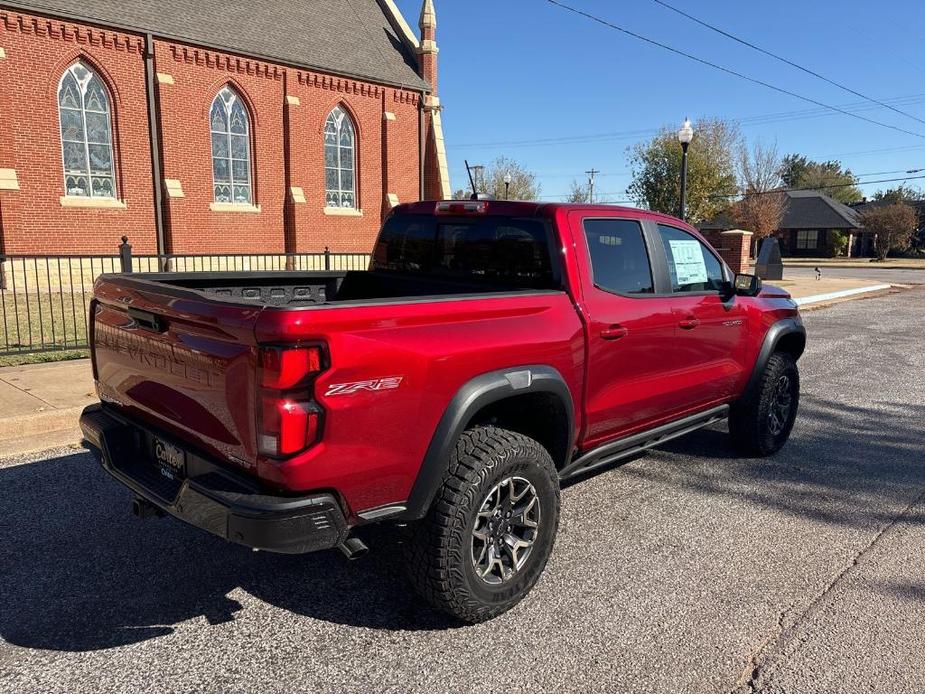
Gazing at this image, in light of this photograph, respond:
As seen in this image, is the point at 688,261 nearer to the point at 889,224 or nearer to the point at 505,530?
the point at 505,530

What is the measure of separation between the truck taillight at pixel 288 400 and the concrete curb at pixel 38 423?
4.28m

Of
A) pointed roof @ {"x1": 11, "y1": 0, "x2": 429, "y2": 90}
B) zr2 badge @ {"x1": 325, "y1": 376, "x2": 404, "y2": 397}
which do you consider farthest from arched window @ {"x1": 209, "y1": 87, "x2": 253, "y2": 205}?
zr2 badge @ {"x1": 325, "y1": 376, "x2": 404, "y2": 397}

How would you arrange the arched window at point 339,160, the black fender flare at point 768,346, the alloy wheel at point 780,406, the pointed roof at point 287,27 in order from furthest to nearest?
the arched window at point 339,160, the pointed roof at point 287,27, the alloy wheel at point 780,406, the black fender flare at point 768,346

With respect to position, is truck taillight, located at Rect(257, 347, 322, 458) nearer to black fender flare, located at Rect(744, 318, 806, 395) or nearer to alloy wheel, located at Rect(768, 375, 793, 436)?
black fender flare, located at Rect(744, 318, 806, 395)

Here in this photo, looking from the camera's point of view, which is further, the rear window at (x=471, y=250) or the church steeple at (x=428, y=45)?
the church steeple at (x=428, y=45)

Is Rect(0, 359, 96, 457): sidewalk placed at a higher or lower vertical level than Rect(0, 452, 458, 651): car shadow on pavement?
higher

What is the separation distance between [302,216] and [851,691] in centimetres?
2156

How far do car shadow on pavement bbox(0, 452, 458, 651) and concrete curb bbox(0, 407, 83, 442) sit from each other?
1425mm

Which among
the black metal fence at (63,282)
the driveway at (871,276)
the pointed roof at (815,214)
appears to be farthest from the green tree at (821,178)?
the black metal fence at (63,282)

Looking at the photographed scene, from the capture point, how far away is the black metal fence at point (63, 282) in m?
9.30

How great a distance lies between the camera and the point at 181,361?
2.96m

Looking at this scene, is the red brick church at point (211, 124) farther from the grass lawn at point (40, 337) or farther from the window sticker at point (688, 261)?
the window sticker at point (688, 261)

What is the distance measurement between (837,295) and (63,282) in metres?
20.8

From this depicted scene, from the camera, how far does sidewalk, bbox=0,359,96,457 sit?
18.8 feet
